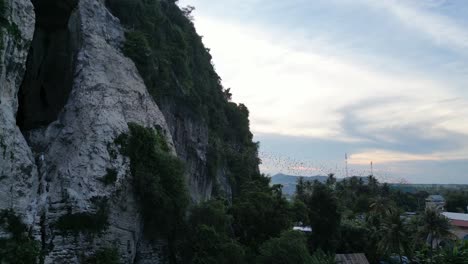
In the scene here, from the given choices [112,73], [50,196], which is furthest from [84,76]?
[50,196]

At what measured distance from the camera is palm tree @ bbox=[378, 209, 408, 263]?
126 ft

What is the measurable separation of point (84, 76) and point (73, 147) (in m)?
4.49

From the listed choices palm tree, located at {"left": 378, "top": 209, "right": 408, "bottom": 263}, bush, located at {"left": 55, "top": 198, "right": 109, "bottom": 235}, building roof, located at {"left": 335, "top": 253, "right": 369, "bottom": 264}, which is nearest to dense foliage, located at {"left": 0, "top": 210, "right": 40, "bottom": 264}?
bush, located at {"left": 55, "top": 198, "right": 109, "bottom": 235}

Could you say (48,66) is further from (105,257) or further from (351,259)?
(351,259)

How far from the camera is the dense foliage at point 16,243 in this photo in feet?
52.5

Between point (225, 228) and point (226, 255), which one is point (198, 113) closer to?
point (225, 228)

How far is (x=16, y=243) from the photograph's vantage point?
16516 mm

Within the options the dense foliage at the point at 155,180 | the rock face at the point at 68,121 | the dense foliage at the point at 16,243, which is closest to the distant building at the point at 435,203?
the dense foliage at the point at 155,180

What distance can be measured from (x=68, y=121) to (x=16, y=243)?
23.9 feet

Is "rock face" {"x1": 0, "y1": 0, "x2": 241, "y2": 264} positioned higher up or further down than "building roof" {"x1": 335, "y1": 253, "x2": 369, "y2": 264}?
higher up

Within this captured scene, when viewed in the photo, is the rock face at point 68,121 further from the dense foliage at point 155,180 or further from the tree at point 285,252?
the tree at point 285,252

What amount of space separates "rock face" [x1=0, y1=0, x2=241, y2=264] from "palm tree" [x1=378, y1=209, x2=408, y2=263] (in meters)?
22.9

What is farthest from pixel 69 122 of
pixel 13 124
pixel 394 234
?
pixel 394 234

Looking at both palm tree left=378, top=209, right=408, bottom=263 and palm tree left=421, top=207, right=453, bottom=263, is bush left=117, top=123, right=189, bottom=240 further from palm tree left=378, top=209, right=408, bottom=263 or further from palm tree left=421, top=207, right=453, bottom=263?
palm tree left=421, top=207, right=453, bottom=263
